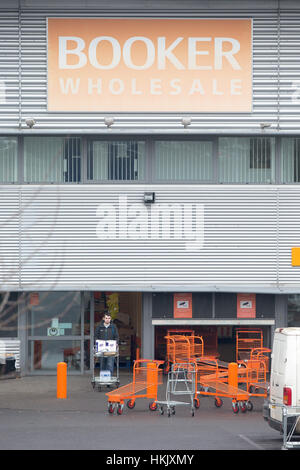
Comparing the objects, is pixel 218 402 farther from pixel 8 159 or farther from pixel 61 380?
pixel 8 159

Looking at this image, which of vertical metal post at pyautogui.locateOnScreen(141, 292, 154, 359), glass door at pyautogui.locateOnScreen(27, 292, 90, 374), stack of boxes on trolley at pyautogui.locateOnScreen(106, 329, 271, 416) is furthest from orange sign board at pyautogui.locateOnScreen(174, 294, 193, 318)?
glass door at pyautogui.locateOnScreen(27, 292, 90, 374)

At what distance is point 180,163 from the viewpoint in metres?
23.9

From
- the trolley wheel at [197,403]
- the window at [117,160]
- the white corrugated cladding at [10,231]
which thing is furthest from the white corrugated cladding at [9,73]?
the trolley wheel at [197,403]

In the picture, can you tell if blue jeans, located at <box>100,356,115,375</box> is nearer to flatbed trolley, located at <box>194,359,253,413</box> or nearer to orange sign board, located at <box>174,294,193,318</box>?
flatbed trolley, located at <box>194,359,253,413</box>

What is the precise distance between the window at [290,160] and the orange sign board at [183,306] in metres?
4.27

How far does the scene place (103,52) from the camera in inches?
924

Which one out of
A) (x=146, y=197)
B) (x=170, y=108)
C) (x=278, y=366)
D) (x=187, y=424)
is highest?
(x=170, y=108)

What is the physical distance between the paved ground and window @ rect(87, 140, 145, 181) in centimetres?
601

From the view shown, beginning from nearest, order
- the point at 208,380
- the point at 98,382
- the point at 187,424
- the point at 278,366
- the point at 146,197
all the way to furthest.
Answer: the point at 278,366 < the point at 187,424 < the point at 208,380 < the point at 98,382 < the point at 146,197

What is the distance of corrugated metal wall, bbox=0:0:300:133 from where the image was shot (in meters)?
23.4

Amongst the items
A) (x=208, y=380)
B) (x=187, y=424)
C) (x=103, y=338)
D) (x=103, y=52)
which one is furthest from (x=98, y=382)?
(x=103, y=52)

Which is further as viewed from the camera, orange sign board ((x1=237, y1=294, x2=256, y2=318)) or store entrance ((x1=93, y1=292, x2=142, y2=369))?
store entrance ((x1=93, y1=292, x2=142, y2=369))

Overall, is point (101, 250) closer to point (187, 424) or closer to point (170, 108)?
point (170, 108)

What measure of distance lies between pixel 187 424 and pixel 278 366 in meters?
2.89
